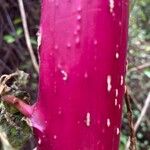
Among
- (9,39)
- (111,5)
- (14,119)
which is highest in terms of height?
(111,5)

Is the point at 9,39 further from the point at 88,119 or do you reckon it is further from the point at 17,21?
the point at 88,119

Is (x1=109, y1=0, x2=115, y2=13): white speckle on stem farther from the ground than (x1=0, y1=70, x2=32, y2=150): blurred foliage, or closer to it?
farther from the ground

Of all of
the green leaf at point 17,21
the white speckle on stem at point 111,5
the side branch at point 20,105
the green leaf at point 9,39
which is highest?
the white speckle on stem at point 111,5

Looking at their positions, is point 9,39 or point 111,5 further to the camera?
point 9,39

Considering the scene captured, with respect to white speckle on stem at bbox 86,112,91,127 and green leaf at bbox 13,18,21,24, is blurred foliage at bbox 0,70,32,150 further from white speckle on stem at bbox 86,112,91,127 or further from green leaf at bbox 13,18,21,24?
green leaf at bbox 13,18,21,24

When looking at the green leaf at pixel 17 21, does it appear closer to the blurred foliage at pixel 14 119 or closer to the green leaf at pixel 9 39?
the green leaf at pixel 9 39

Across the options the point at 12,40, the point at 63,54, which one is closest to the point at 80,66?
the point at 63,54

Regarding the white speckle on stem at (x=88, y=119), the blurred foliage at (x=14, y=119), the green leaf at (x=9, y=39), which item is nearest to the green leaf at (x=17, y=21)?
the green leaf at (x=9, y=39)

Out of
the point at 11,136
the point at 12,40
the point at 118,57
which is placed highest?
the point at 118,57

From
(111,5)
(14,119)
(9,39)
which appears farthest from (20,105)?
(9,39)

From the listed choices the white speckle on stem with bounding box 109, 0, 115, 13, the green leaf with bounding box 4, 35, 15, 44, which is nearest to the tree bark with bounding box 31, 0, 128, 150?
the white speckle on stem with bounding box 109, 0, 115, 13

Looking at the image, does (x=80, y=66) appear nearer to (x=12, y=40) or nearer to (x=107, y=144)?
(x=107, y=144)
